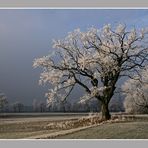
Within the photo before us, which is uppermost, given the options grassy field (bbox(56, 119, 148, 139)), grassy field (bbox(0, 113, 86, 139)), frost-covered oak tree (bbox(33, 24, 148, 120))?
frost-covered oak tree (bbox(33, 24, 148, 120))

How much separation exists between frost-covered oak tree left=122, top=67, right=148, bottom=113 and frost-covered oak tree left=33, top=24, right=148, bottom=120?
12 cm

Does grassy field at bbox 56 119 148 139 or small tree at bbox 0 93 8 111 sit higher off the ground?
small tree at bbox 0 93 8 111

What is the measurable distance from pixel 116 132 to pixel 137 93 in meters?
0.64

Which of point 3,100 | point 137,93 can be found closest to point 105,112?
point 137,93

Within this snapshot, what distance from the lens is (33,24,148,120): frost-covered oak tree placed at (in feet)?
25.8

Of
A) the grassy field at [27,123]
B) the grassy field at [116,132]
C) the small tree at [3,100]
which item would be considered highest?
the small tree at [3,100]

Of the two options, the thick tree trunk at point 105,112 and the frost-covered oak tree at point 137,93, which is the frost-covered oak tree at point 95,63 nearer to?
the thick tree trunk at point 105,112

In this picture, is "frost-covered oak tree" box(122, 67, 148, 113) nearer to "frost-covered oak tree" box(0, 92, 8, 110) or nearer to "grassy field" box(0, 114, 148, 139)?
"grassy field" box(0, 114, 148, 139)

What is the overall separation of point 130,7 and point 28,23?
1270 mm

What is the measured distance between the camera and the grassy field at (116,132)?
764cm

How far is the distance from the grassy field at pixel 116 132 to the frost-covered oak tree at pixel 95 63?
0.63 feet

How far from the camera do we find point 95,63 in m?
7.96

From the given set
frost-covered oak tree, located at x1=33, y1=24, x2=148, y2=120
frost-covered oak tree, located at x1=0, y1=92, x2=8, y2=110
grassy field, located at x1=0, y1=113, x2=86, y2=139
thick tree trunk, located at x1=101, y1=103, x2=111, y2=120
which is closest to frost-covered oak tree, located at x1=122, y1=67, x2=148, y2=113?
frost-covered oak tree, located at x1=33, y1=24, x2=148, y2=120

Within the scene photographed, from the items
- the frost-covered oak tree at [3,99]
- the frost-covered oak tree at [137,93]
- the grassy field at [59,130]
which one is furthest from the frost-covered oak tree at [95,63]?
the frost-covered oak tree at [3,99]
